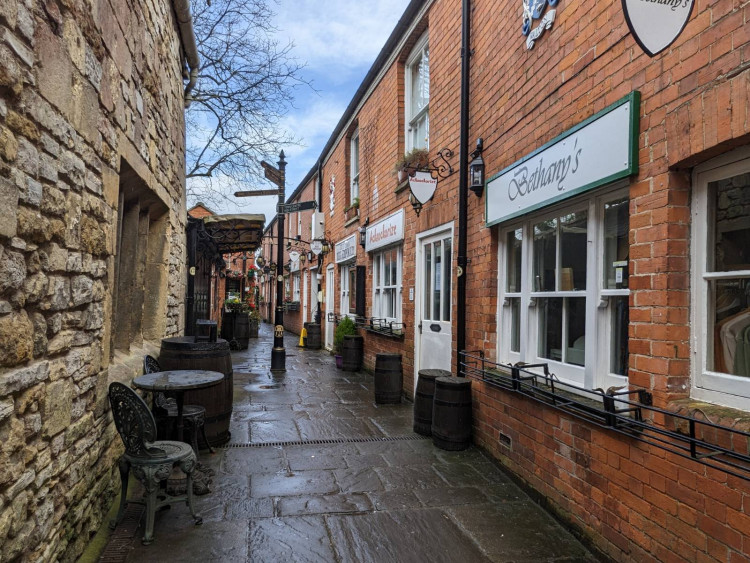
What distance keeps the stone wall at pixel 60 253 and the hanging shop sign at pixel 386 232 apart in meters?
3.83

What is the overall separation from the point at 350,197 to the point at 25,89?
8626 millimetres

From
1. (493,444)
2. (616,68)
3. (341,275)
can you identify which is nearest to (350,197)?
(341,275)

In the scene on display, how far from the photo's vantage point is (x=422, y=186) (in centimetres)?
546

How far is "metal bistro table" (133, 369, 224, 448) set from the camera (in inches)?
133

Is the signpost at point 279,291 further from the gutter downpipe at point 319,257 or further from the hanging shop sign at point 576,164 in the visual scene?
the hanging shop sign at point 576,164

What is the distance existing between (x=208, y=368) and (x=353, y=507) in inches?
75.5

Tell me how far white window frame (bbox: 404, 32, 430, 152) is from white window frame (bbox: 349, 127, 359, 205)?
2.97 meters

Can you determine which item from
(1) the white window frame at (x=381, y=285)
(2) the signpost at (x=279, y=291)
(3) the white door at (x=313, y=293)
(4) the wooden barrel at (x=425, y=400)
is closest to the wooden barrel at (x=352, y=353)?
(1) the white window frame at (x=381, y=285)

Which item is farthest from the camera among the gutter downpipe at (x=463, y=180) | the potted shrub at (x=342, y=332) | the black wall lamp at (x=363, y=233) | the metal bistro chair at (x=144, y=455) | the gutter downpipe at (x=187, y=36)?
the potted shrub at (x=342, y=332)

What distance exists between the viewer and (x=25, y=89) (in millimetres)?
1931

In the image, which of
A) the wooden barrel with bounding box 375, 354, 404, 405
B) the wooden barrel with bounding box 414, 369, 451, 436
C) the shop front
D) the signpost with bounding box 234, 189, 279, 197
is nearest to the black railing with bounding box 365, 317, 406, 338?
the wooden barrel with bounding box 375, 354, 404, 405

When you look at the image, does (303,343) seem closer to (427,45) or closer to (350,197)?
(350,197)

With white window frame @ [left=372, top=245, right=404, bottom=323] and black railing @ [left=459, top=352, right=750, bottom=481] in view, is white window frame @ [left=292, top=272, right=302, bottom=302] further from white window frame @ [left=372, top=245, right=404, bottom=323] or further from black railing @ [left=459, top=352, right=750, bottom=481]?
black railing @ [left=459, top=352, right=750, bottom=481]

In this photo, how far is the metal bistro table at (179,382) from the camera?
338 cm
